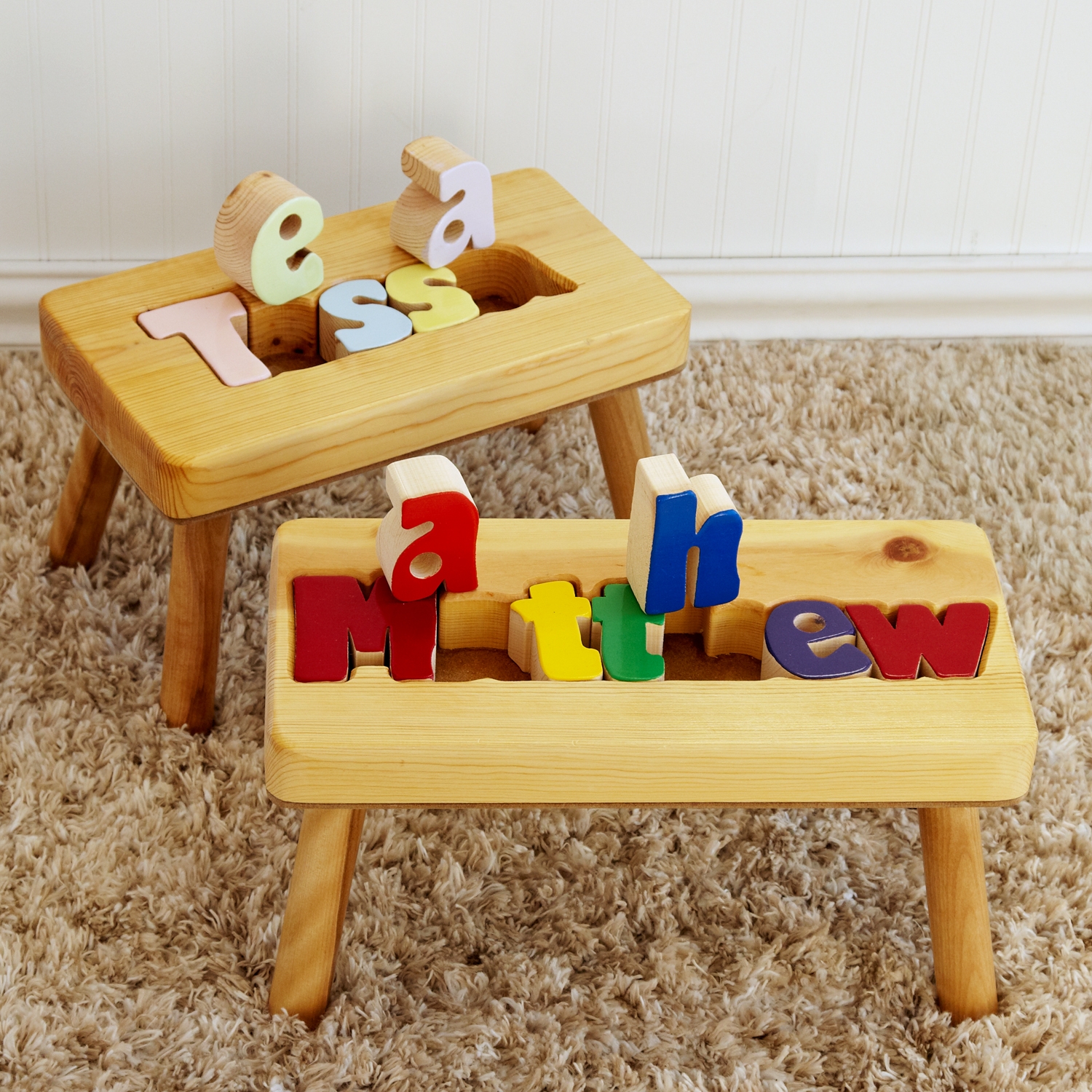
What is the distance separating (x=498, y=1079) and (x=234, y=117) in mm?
1092

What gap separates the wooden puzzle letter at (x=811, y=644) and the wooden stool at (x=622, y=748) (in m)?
0.01

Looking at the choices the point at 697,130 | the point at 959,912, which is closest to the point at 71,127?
the point at 697,130

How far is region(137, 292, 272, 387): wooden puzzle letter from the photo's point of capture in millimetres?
1172

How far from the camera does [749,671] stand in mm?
1023

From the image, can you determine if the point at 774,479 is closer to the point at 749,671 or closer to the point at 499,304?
the point at 499,304

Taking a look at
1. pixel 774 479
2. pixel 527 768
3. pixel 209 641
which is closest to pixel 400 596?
pixel 527 768

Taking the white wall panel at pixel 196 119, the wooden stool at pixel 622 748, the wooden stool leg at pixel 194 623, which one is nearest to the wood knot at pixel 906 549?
the wooden stool at pixel 622 748

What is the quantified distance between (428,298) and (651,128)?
20.3 inches

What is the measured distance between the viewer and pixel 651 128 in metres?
1.65

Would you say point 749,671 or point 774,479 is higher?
point 749,671

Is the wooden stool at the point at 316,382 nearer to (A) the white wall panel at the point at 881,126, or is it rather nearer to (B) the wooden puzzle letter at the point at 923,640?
(B) the wooden puzzle letter at the point at 923,640

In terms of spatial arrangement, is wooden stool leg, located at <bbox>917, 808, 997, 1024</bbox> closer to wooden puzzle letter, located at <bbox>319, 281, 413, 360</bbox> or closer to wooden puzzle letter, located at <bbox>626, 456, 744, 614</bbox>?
wooden puzzle letter, located at <bbox>626, 456, 744, 614</bbox>

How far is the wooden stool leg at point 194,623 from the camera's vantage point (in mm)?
1172

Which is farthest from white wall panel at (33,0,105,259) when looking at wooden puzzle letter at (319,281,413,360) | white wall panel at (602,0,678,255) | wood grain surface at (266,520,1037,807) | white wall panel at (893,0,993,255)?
white wall panel at (893,0,993,255)
